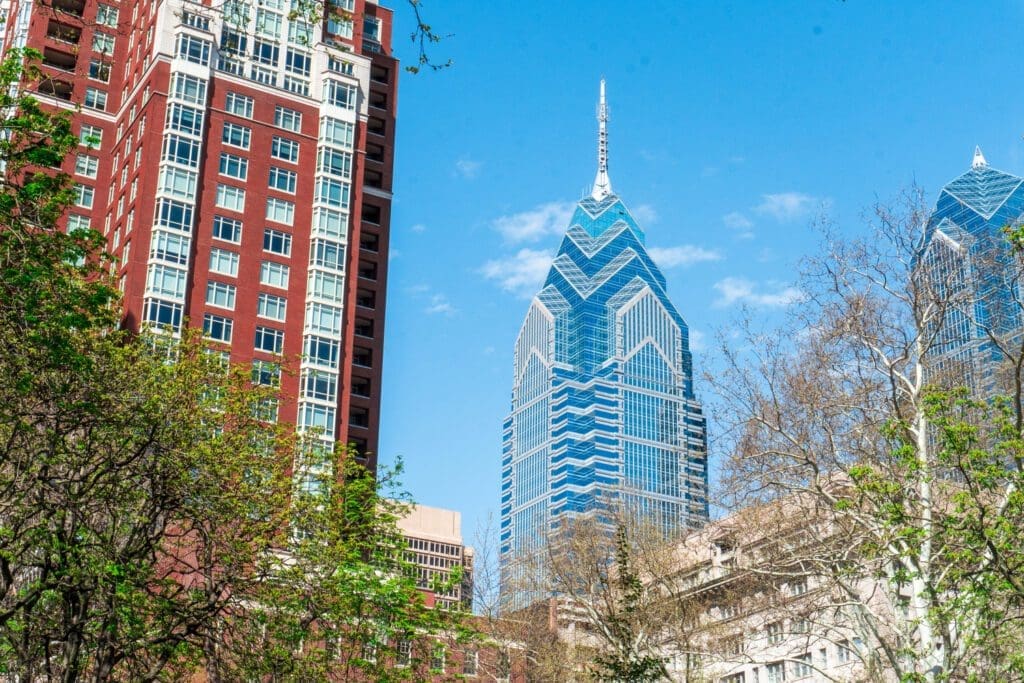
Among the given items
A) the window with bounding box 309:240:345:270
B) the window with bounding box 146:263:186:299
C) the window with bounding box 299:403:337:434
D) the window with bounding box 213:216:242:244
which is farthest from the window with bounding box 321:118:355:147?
the window with bounding box 299:403:337:434

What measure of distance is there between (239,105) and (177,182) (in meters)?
7.91

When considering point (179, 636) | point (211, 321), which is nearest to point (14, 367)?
point (179, 636)

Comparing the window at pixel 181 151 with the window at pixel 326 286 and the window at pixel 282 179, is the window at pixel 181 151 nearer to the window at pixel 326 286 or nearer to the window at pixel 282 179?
the window at pixel 282 179

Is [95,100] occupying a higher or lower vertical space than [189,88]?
higher

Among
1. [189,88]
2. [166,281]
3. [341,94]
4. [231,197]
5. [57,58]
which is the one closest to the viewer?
[166,281]

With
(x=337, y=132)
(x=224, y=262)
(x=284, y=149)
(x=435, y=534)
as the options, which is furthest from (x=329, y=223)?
(x=435, y=534)

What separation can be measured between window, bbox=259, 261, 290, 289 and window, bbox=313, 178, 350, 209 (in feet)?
19.6

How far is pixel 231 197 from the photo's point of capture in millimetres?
79875

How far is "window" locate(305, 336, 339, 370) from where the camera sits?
254 feet

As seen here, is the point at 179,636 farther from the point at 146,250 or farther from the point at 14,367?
the point at 146,250

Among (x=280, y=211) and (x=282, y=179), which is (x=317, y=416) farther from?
(x=282, y=179)

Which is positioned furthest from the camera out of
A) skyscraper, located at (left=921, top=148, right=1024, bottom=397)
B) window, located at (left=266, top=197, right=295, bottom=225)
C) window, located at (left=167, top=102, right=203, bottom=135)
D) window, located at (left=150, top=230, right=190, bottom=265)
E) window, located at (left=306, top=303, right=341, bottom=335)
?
window, located at (left=266, top=197, right=295, bottom=225)

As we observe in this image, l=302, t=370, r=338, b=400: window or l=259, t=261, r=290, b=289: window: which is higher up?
l=259, t=261, r=290, b=289: window

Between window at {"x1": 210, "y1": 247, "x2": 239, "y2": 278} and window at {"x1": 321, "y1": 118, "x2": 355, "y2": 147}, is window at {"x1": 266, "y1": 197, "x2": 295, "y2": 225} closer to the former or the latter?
window at {"x1": 210, "y1": 247, "x2": 239, "y2": 278}
